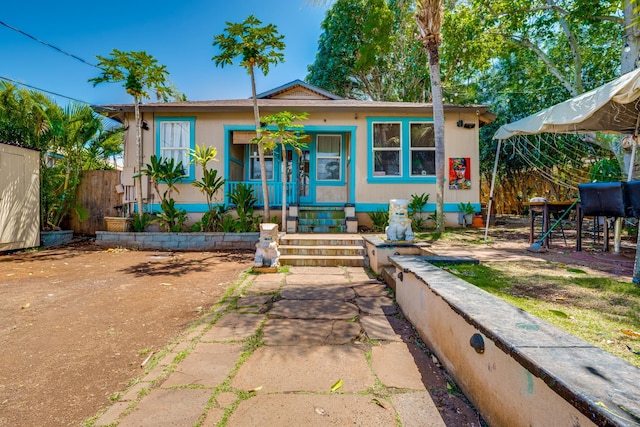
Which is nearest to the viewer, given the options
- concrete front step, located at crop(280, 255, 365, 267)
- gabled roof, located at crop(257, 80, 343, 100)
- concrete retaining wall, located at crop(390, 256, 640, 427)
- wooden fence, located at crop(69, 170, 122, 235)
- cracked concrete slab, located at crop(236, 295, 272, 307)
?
concrete retaining wall, located at crop(390, 256, 640, 427)

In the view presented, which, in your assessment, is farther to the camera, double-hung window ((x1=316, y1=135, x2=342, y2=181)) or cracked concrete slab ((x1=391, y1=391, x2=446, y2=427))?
double-hung window ((x1=316, y1=135, x2=342, y2=181))

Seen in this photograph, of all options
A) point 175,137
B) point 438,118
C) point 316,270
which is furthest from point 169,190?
point 438,118

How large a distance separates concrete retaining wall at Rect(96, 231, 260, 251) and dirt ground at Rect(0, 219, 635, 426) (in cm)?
72

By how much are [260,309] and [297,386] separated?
5.06 ft

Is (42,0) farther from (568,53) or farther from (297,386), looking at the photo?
(568,53)

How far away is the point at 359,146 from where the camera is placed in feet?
30.5

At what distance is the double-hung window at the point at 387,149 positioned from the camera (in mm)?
9352

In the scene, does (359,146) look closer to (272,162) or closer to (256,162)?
(272,162)

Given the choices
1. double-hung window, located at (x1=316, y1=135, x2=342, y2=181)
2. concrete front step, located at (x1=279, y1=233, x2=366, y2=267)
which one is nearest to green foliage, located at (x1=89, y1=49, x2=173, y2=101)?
double-hung window, located at (x1=316, y1=135, x2=342, y2=181)

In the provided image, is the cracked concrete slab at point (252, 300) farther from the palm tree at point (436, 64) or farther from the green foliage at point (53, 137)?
the green foliage at point (53, 137)

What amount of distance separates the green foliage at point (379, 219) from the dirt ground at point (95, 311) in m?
2.21

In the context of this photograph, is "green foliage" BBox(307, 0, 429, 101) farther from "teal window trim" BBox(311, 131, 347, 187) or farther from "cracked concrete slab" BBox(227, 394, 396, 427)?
"cracked concrete slab" BBox(227, 394, 396, 427)

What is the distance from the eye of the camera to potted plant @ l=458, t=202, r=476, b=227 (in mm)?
8987

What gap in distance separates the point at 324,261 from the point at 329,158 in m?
5.31
